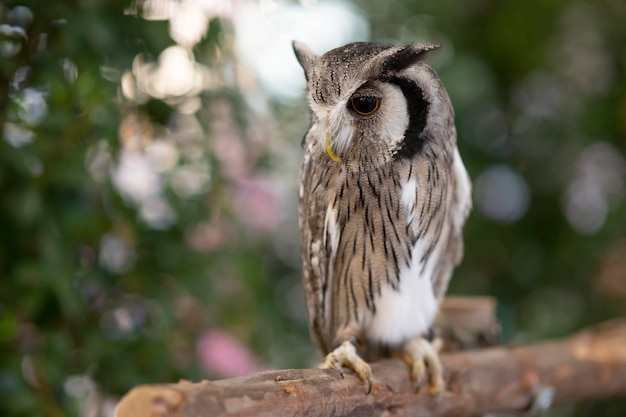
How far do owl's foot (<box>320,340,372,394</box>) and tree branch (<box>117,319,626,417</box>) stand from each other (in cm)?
1

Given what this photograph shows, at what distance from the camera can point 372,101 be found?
713 mm

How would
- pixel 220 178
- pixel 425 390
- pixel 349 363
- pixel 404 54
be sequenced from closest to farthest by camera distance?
pixel 404 54 < pixel 349 363 < pixel 425 390 < pixel 220 178

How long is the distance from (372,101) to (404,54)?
0.07m

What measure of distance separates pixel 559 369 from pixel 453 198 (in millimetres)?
483

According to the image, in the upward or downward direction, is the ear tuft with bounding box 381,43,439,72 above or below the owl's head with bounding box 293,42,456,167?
above

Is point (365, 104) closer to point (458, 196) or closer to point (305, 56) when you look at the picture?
point (305, 56)

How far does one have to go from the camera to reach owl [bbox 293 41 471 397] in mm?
718

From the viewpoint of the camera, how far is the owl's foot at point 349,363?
78 cm

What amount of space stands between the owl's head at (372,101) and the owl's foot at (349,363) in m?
0.26

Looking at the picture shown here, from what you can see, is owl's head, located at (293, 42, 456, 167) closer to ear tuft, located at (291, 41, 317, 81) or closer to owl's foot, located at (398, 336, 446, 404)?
ear tuft, located at (291, 41, 317, 81)

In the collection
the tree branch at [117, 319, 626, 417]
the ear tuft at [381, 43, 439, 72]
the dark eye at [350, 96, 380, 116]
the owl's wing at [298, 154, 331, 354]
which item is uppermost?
the ear tuft at [381, 43, 439, 72]

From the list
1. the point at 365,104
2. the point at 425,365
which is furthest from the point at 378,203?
the point at 425,365

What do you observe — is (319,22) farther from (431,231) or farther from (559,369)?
(559,369)

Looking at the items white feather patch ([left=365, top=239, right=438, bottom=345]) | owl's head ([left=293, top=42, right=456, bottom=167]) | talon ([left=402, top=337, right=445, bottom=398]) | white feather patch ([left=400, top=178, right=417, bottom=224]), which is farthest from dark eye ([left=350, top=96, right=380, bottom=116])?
talon ([left=402, top=337, right=445, bottom=398])
